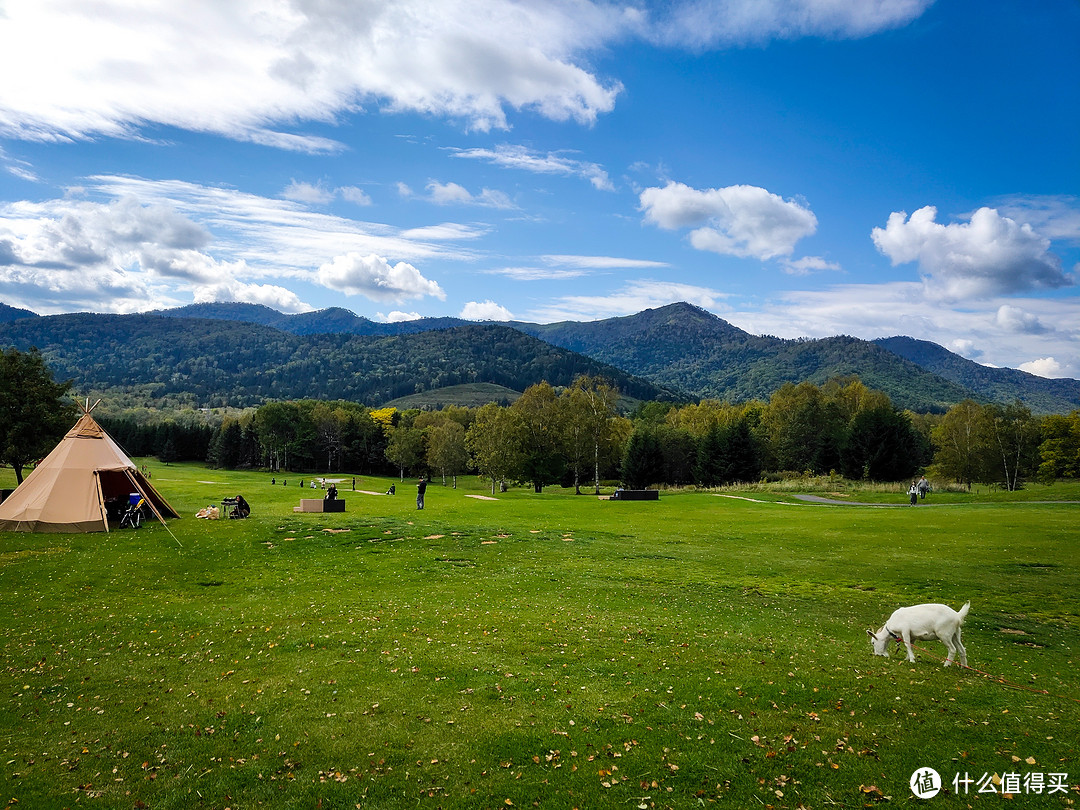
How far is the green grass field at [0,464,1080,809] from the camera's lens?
8438 mm

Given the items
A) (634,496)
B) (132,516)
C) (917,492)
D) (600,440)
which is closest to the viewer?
(132,516)

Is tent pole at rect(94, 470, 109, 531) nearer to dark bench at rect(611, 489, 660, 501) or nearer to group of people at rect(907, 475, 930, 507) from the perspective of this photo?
dark bench at rect(611, 489, 660, 501)

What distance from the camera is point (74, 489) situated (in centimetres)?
3020

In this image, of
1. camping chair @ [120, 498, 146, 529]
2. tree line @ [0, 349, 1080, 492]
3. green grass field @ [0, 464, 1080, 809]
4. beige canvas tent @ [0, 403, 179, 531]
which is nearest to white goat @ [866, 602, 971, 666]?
green grass field @ [0, 464, 1080, 809]

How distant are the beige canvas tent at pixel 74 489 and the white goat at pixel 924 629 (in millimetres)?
32593

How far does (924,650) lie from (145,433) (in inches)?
6471

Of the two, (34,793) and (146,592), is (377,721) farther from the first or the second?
(146,592)

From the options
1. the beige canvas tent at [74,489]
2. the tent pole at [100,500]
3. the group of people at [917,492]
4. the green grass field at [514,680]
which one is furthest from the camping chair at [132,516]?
the group of people at [917,492]

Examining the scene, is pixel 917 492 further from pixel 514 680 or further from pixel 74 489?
pixel 74 489

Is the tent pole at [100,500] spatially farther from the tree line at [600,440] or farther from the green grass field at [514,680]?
the tree line at [600,440]

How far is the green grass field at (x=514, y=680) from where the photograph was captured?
8438 mm

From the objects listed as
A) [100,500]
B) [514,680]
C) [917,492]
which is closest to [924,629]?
[514,680]

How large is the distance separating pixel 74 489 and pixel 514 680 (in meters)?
30.3

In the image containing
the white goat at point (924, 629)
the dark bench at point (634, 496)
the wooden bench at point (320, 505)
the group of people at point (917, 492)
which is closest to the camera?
the white goat at point (924, 629)
